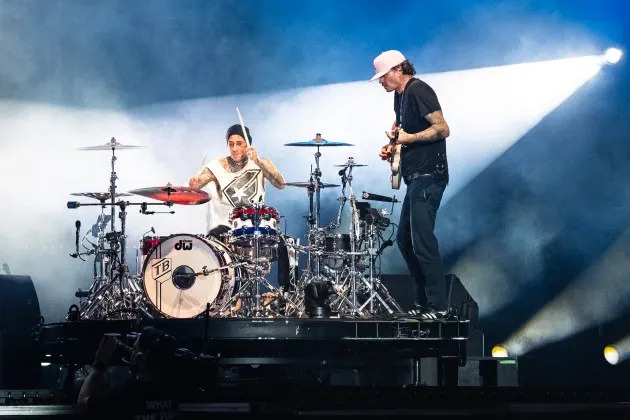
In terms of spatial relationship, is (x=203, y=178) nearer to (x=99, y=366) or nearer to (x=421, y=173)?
(x=421, y=173)

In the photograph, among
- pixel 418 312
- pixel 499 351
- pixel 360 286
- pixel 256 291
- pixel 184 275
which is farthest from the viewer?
pixel 499 351

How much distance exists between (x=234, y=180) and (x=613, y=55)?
394cm

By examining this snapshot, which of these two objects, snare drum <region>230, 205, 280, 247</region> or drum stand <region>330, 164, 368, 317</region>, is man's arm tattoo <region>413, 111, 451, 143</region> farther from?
snare drum <region>230, 205, 280, 247</region>

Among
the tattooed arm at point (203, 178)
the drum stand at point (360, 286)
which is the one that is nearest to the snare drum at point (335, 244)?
the drum stand at point (360, 286)

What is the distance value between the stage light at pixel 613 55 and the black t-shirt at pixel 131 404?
793 centimetres

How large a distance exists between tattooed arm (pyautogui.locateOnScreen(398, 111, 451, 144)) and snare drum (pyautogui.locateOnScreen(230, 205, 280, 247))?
1.63 meters

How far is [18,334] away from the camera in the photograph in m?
9.22

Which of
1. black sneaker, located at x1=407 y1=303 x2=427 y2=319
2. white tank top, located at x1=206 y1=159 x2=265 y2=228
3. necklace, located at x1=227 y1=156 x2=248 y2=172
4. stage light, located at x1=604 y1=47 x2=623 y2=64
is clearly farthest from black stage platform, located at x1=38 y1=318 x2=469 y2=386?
stage light, located at x1=604 y1=47 x2=623 y2=64

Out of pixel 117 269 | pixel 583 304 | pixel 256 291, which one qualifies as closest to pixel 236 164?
pixel 117 269

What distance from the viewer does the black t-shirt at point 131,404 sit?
3678mm

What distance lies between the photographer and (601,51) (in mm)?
10781

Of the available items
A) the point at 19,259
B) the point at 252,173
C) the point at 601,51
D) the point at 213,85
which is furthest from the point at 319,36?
the point at 19,259

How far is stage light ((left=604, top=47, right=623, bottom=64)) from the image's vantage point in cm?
1070

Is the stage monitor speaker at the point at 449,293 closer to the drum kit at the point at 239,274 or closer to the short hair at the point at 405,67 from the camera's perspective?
the drum kit at the point at 239,274
